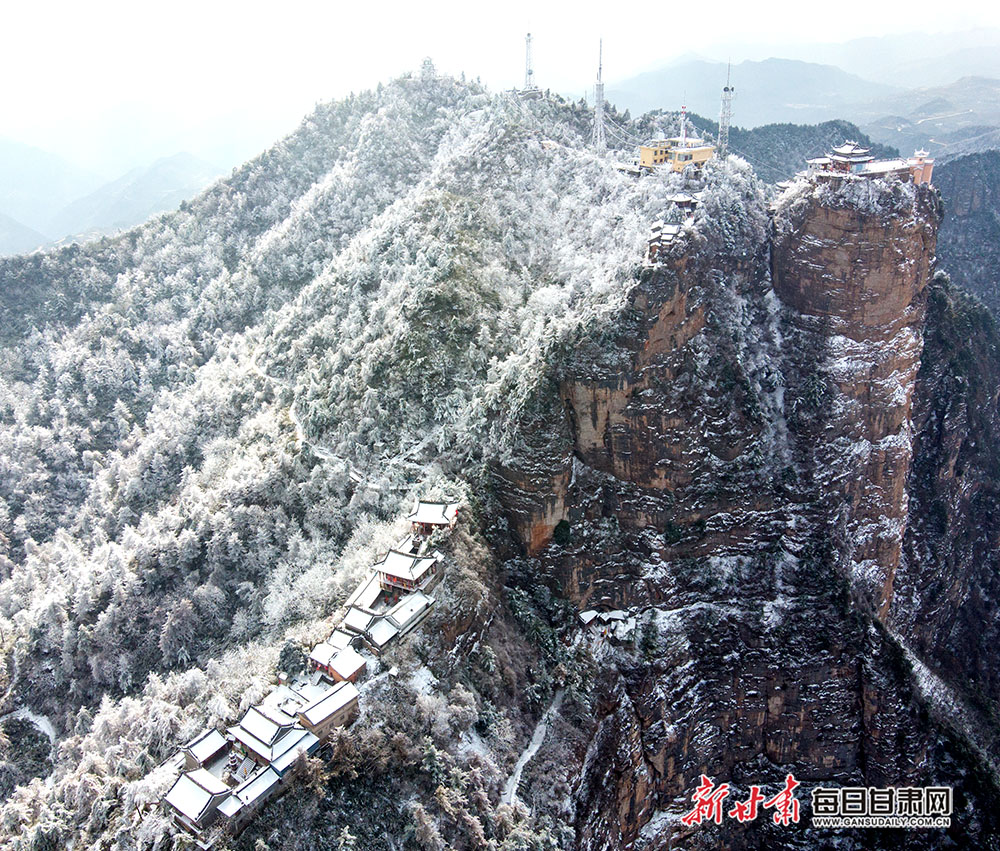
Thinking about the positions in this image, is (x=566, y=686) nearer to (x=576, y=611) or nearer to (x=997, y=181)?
(x=576, y=611)

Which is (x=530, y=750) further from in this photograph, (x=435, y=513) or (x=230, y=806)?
(x=230, y=806)

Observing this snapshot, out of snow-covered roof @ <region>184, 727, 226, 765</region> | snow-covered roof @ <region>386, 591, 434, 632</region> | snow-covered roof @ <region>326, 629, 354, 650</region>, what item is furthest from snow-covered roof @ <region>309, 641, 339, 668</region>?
snow-covered roof @ <region>184, 727, 226, 765</region>

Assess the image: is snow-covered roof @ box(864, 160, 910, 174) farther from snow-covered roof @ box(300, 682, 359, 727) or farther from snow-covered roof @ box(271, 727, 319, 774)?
snow-covered roof @ box(271, 727, 319, 774)

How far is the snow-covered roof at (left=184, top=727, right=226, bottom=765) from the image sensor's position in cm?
4041

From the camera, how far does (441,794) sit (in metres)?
40.7

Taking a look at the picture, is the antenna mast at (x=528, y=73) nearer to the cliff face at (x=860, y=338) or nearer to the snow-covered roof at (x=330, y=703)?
the cliff face at (x=860, y=338)

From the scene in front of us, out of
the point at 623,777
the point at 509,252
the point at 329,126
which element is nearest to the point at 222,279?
the point at 329,126

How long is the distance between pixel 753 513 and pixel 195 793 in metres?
46.0

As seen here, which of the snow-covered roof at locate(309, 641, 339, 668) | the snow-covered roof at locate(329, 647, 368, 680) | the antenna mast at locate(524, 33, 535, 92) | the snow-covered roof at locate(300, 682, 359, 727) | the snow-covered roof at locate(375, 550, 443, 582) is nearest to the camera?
the snow-covered roof at locate(300, 682, 359, 727)

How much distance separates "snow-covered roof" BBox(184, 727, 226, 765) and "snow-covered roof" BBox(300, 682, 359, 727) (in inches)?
210

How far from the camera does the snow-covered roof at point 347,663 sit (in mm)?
43375

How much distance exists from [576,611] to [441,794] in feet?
70.3

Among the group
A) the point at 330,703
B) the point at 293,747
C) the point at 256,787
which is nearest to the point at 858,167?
the point at 330,703

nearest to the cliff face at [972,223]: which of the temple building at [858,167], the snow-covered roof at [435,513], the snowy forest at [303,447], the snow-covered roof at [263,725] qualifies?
the snowy forest at [303,447]
